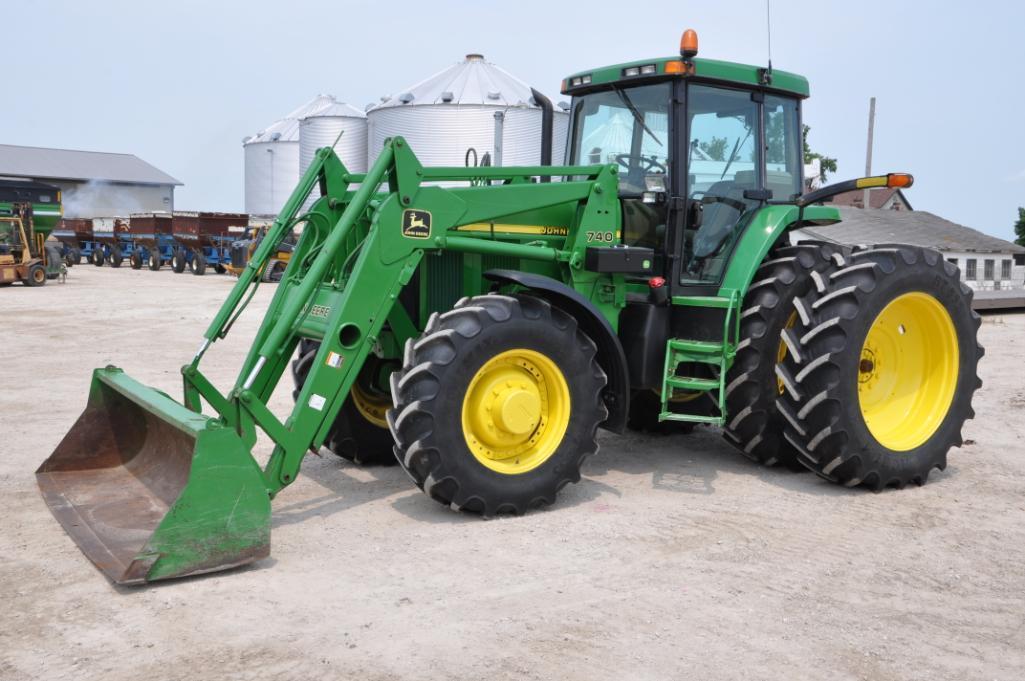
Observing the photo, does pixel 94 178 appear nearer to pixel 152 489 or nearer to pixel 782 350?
pixel 152 489

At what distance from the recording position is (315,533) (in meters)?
5.36

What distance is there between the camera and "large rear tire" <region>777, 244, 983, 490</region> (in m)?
6.22

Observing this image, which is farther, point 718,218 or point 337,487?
point 718,218

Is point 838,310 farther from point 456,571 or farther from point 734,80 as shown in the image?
point 456,571

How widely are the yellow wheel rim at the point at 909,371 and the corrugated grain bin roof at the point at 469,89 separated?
26.8 m

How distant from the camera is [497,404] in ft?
18.5

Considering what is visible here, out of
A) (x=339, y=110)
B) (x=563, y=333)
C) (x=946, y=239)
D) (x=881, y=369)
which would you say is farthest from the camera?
(x=339, y=110)

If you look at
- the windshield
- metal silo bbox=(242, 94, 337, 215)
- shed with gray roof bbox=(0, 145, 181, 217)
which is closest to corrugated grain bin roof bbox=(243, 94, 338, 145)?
metal silo bbox=(242, 94, 337, 215)

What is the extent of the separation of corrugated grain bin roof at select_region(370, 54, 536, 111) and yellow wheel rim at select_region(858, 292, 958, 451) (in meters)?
26.8

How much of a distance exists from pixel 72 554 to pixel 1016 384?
Answer: 32.7 ft

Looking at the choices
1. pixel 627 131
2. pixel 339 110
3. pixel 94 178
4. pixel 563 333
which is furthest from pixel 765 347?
pixel 94 178

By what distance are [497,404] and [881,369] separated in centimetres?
303

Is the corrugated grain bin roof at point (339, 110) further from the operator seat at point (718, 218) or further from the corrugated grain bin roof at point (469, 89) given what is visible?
the operator seat at point (718, 218)

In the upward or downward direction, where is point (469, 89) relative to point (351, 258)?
upward
